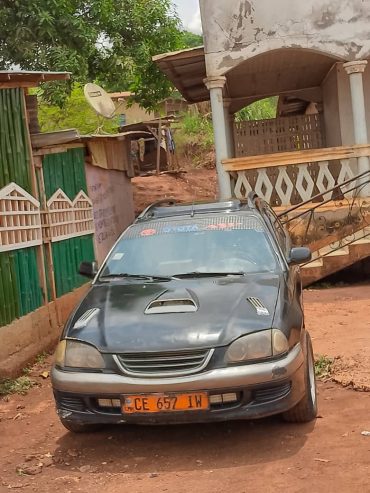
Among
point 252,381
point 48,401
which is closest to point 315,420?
point 252,381

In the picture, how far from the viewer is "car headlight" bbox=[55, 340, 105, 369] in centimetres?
447

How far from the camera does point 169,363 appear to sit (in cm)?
433

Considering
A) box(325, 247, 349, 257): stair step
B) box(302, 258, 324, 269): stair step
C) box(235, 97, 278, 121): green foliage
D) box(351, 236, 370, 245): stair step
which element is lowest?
box(302, 258, 324, 269): stair step

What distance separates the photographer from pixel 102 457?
183 inches

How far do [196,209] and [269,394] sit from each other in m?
2.32

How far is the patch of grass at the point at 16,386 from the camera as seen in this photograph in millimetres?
6645

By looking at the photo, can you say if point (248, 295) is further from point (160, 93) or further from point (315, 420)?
point (160, 93)

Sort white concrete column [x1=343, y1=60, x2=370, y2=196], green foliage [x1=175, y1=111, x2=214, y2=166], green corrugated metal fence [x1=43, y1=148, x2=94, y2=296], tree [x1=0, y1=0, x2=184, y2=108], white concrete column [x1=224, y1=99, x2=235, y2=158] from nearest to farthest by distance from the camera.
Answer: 1. green corrugated metal fence [x1=43, y1=148, x2=94, y2=296]
2. white concrete column [x1=343, y1=60, x2=370, y2=196]
3. tree [x1=0, y1=0, x2=184, y2=108]
4. white concrete column [x1=224, y1=99, x2=235, y2=158]
5. green foliage [x1=175, y1=111, x2=214, y2=166]

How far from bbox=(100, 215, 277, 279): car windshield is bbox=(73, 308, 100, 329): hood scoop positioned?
2.31 feet

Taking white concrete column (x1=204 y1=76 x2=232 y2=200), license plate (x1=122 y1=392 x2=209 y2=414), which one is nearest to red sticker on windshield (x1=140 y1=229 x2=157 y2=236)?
license plate (x1=122 y1=392 x2=209 y2=414)

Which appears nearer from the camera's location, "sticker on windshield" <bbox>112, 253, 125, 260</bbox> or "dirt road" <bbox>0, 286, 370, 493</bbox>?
"dirt road" <bbox>0, 286, 370, 493</bbox>

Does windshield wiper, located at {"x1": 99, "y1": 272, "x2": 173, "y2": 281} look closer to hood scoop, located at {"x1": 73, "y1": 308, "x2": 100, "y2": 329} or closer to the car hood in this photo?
the car hood

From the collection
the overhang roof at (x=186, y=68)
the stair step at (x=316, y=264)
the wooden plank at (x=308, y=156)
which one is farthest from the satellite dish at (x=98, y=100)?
the stair step at (x=316, y=264)

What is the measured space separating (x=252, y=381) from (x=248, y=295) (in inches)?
30.1
